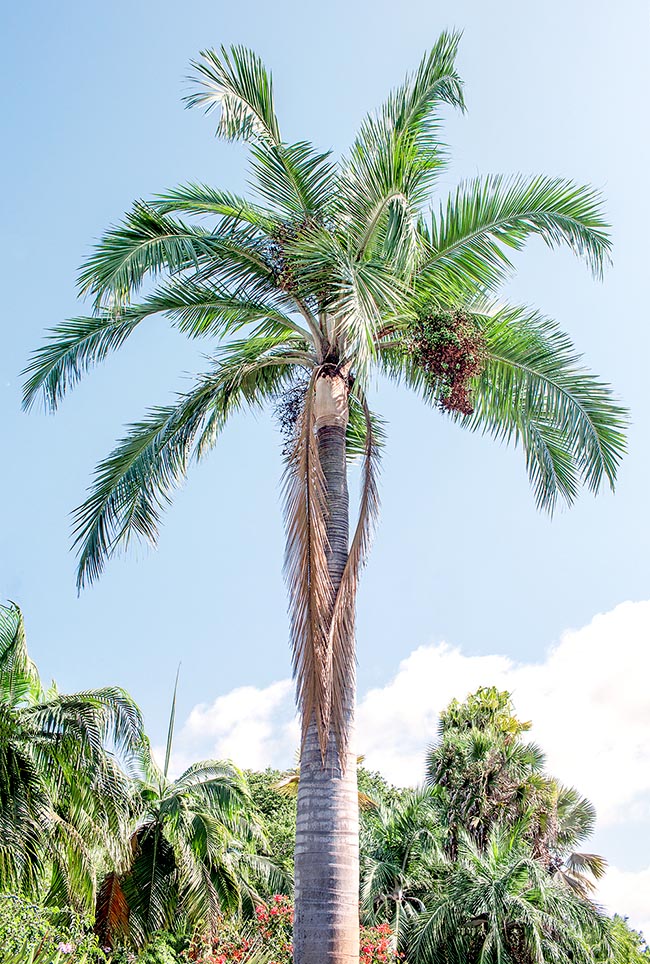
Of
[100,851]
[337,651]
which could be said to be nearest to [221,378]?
[337,651]

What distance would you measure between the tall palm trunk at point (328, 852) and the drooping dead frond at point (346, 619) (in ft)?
0.19

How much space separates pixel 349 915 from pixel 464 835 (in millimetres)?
12530

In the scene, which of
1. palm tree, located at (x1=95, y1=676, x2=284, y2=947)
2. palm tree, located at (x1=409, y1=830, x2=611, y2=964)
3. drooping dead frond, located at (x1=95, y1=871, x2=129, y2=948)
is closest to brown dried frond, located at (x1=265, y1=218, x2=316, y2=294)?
palm tree, located at (x1=95, y1=676, x2=284, y2=947)

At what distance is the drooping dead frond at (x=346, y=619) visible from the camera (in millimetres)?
7025

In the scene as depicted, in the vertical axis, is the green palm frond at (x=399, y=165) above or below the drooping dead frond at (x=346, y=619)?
above

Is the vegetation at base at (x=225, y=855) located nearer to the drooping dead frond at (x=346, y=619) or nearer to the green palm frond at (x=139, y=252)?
the drooping dead frond at (x=346, y=619)

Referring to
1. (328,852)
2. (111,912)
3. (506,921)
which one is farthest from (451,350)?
(111,912)

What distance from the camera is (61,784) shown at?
1355cm

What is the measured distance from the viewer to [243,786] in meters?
19.1

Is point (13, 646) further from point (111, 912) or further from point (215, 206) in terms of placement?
point (215, 206)

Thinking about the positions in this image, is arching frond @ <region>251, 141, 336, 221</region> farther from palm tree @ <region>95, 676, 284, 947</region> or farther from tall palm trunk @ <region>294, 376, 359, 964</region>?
palm tree @ <region>95, 676, 284, 947</region>

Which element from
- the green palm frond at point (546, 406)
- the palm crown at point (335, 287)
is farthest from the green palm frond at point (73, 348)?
the green palm frond at point (546, 406)

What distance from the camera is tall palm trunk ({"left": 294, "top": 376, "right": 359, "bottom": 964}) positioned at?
629 cm

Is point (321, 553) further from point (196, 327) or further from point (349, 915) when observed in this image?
point (196, 327)
